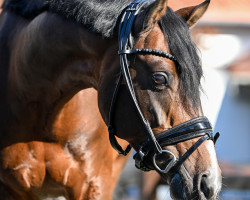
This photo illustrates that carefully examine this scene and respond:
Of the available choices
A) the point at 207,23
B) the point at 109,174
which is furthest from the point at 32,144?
the point at 207,23

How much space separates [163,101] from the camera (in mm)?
2504

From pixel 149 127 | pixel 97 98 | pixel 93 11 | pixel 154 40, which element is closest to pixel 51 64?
pixel 97 98

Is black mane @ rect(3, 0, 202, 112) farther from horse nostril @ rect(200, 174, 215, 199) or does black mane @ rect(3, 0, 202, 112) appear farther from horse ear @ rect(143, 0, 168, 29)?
horse nostril @ rect(200, 174, 215, 199)

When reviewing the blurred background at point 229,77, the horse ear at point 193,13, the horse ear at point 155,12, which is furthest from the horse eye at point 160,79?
the blurred background at point 229,77

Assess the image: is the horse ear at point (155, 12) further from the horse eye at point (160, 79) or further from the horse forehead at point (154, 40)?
the horse eye at point (160, 79)

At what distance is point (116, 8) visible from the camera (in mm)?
2762

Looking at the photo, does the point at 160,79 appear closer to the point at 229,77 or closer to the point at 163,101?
the point at 163,101

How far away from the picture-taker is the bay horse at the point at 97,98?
249 centimetres

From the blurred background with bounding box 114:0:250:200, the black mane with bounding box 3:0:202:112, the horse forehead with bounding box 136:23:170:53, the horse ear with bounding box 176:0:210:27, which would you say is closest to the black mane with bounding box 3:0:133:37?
the black mane with bounding box 3:0:202:112

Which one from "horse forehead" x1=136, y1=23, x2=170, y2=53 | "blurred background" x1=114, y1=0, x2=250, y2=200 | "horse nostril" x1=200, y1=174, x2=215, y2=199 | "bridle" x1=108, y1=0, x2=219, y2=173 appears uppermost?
"horse forehead" x1=136, y1=23, x2=170, y2=53

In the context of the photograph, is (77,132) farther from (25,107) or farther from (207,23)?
(207,23)

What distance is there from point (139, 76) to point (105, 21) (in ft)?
1.26

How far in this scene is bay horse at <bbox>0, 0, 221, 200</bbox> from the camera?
2492mm

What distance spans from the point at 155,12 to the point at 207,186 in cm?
89
